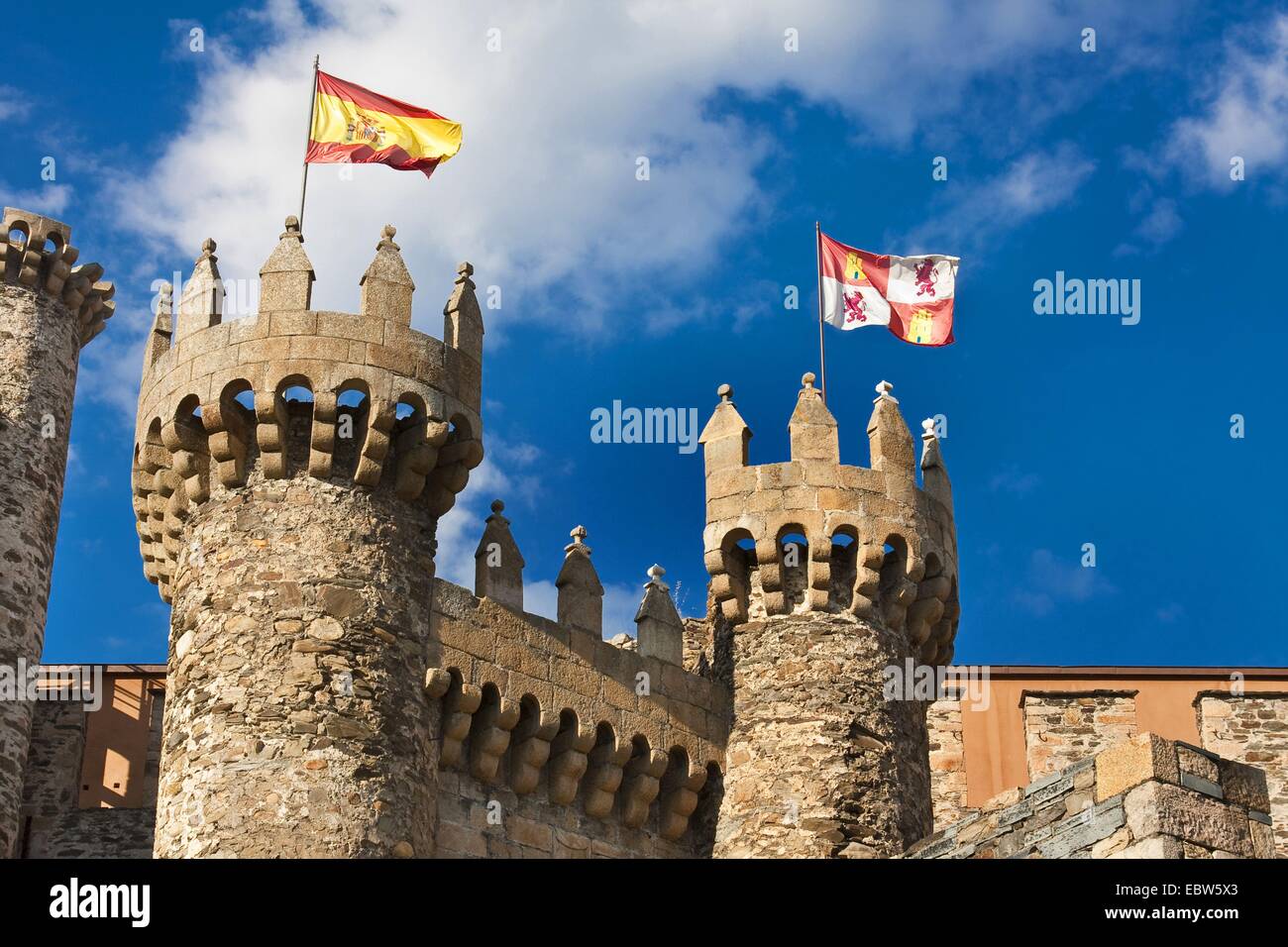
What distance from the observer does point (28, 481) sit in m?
31.5

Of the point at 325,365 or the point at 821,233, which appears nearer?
the point at 325,365

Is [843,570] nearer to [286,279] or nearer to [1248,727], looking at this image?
[286,279]

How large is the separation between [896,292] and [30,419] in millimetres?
13442

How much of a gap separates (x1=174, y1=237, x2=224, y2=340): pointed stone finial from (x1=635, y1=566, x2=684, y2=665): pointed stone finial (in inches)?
222

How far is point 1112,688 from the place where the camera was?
33594 mm

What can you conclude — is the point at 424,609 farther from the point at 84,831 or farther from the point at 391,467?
the point at 84,831

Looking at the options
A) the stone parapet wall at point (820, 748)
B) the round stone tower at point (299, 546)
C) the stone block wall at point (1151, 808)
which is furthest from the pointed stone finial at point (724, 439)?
the stone block wall at point (1151, 808)

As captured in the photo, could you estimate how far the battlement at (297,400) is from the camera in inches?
813

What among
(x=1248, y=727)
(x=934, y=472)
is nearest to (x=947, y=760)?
(x=1248, y=727)

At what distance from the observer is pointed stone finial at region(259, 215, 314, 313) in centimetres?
2108

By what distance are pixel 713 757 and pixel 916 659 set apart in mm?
2625

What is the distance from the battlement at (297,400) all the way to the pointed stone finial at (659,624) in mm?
3252
